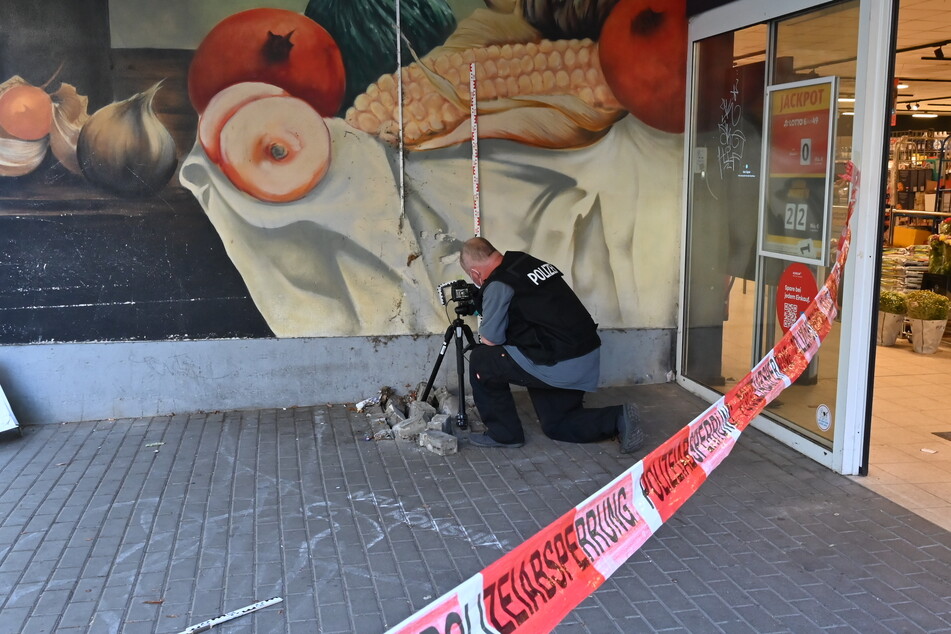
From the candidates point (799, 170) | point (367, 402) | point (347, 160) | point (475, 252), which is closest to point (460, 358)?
point (475, 252)

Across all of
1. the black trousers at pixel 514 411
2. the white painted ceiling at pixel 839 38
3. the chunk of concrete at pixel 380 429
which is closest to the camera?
the white painted ceiling at pixel 839 38

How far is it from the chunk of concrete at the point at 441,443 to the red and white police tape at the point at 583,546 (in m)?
2.09

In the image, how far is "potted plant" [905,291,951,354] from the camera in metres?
8.53

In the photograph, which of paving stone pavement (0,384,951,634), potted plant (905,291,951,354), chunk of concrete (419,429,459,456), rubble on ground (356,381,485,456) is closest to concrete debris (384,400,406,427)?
rubble on ground (356,381,485,456)

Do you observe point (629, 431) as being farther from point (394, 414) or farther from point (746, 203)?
point (746, 203)

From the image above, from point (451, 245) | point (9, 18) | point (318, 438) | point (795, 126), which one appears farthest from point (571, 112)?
point (9, 18)

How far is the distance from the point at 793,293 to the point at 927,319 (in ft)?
12.0

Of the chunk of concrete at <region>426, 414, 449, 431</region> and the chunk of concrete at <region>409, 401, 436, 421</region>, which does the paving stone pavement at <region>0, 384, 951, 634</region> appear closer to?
the chunk of concrete at <region>426, 414, 449, 431</region>

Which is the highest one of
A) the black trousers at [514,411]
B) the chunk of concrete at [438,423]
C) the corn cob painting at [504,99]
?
the corn cob painting at [504,99]

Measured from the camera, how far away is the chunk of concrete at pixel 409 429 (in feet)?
20.3

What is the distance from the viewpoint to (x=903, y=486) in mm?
5156

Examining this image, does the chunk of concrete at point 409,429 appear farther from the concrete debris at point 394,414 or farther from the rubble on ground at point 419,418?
the concrete debris at point 394,414

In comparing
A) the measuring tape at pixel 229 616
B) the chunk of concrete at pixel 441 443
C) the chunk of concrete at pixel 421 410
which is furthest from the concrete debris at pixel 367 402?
Answer: the measuring tape at pixel 229 616

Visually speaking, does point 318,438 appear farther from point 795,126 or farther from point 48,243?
point 795,126
